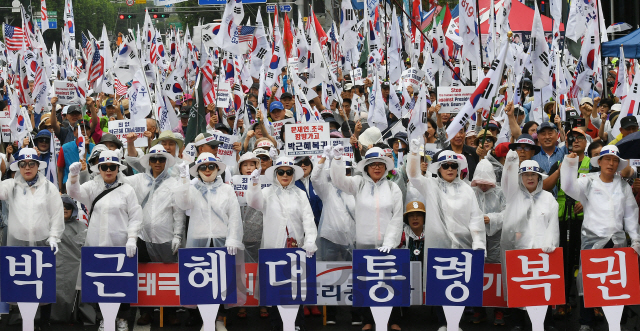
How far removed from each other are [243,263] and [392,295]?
1.54 m

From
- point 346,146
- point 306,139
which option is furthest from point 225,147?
point 346,146

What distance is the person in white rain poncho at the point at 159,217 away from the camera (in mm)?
8305

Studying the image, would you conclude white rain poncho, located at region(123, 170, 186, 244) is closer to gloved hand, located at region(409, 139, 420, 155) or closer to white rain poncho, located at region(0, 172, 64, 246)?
white rain poncho, located at region(0, 172, 64, 246)

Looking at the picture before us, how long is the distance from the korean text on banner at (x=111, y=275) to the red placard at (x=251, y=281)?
1.10 meters

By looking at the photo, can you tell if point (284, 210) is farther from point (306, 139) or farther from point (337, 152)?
point (306, 139)

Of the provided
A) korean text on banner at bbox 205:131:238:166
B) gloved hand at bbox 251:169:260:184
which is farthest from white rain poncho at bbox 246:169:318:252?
korean text on banner at bbox 205:131:238:166

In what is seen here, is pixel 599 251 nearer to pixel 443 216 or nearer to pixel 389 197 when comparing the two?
pixel 443 216

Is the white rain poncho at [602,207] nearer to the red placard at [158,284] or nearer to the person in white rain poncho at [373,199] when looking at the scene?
the person in white rain poncho at [373,199]

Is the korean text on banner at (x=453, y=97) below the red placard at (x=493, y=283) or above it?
above

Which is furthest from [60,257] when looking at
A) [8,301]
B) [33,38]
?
[33,38]

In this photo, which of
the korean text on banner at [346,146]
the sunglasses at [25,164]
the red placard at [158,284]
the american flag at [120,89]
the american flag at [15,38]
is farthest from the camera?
the american flag at [15,38]

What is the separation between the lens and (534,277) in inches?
304

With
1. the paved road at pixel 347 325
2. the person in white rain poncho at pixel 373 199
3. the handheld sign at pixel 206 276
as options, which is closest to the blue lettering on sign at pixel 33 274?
the paved road at pixel 347 325

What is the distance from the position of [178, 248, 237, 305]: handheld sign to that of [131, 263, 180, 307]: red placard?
22 centimetres
